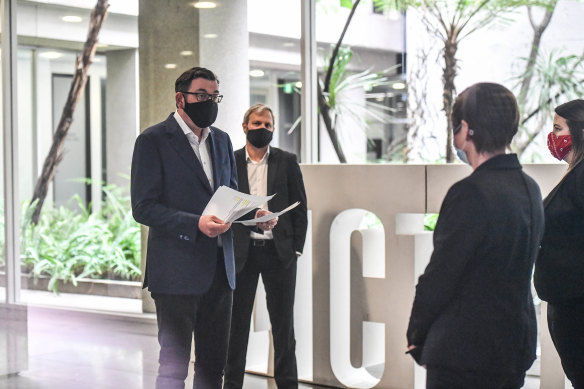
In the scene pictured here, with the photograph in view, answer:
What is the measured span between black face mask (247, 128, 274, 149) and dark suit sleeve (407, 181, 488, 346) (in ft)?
7.41

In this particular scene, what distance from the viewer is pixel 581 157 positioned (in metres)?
3.03

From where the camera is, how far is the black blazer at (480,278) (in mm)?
2180

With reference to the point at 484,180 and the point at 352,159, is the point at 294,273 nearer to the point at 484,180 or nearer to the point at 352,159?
the point at 352,159

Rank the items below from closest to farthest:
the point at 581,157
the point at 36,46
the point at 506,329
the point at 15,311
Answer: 1. the point at 506,329
2. the point at 581,157
3. the point at 15,311
4. the point at 36,46

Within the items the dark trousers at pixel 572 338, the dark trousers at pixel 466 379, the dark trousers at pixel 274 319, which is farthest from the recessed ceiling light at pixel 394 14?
the dark trousers at pixel 466 379

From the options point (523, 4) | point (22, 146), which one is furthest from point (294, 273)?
point (22, 146)

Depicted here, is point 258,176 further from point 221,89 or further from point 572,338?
point 572,338

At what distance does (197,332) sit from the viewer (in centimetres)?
346

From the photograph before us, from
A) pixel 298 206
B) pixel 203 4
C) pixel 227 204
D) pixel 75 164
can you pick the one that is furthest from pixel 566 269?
pixel 75 164

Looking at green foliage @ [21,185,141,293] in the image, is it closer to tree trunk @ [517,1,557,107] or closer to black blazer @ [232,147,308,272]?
black blazer @ [232,147,308,272]

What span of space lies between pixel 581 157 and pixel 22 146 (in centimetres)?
553

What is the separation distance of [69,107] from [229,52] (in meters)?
1.88

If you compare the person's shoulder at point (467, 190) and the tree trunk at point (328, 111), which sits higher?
the tree trunk at point (328, 111)

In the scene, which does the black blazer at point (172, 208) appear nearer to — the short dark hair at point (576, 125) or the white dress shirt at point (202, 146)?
the white dress shirt at point (202, 146)
